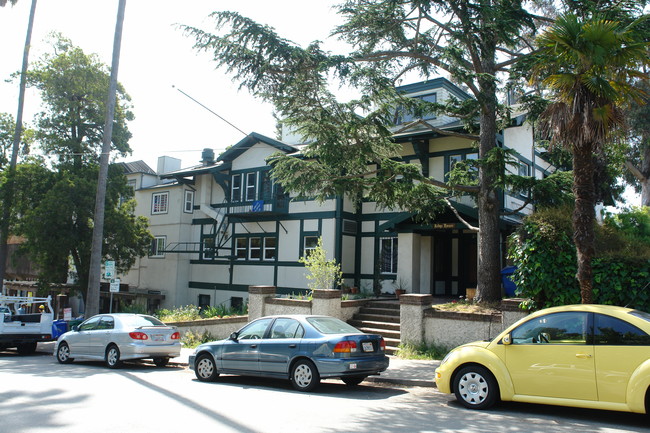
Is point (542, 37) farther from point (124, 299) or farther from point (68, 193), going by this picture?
point (124, 299)

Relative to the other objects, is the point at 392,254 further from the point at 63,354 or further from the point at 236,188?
the point at 63,354

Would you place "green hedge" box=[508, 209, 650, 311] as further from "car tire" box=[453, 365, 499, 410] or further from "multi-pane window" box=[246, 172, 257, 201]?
"multi-pane window" box=[246, 172, 257, 201]

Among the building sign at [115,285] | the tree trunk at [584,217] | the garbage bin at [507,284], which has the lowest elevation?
the building sign at [115,285]

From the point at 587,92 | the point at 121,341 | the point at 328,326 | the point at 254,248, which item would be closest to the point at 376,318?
the point at 328,326

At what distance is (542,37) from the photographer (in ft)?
32.9

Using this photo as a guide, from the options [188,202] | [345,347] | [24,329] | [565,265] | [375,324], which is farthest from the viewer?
[188,202]

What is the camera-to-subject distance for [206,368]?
1120 centimetres

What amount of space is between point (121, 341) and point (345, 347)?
6.86m

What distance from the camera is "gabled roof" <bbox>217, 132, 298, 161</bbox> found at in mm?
25750

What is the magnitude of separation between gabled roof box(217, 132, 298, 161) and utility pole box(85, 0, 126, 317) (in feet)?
26.7

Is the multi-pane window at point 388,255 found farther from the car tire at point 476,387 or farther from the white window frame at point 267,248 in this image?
the car tire at point 476,387

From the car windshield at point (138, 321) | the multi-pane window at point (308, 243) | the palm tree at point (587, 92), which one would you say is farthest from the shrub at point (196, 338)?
the palm tree at point (587, 92)

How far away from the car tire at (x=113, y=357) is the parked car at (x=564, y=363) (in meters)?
8.84

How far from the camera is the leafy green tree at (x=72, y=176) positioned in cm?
2425
